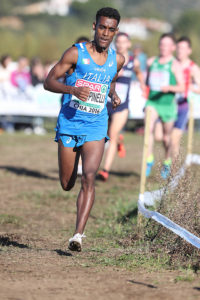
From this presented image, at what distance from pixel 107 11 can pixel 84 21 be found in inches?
5492

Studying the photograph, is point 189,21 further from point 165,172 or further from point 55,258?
point 55,258

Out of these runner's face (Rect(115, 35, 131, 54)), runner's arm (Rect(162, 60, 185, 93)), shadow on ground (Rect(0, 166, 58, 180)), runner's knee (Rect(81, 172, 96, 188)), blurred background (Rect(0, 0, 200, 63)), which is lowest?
shadow on ground (Rect(0, 166, 58, 180))

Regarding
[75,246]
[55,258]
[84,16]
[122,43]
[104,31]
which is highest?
[84,16]

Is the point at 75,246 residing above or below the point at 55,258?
above

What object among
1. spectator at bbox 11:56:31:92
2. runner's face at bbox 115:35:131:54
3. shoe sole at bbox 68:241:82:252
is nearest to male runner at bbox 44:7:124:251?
shoe sole at bbox 68:241:82:252

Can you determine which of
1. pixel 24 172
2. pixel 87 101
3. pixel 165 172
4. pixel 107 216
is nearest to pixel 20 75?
pixel 24 172

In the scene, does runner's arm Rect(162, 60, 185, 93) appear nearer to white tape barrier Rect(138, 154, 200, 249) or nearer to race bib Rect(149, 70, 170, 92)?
race bib Rect(149, 70, 170, 92)

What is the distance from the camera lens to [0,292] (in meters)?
4.27

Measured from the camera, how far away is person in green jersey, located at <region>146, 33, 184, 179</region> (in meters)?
10.0

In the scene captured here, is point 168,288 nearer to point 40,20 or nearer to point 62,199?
point 62,199

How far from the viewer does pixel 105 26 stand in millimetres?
5582

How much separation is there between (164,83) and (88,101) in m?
4.61

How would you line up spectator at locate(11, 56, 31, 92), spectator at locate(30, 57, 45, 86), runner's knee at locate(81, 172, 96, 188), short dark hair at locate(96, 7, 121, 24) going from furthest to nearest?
spectator at locate(30, 57, 45, 86) → spectator at locate(11, 56, 31, 92) → runner's knee at locate(81, 172, 96, 188) → short dark hair at locate(96, 7, 121, 24)

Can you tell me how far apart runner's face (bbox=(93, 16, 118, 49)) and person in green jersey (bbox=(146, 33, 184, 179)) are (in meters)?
4.34
